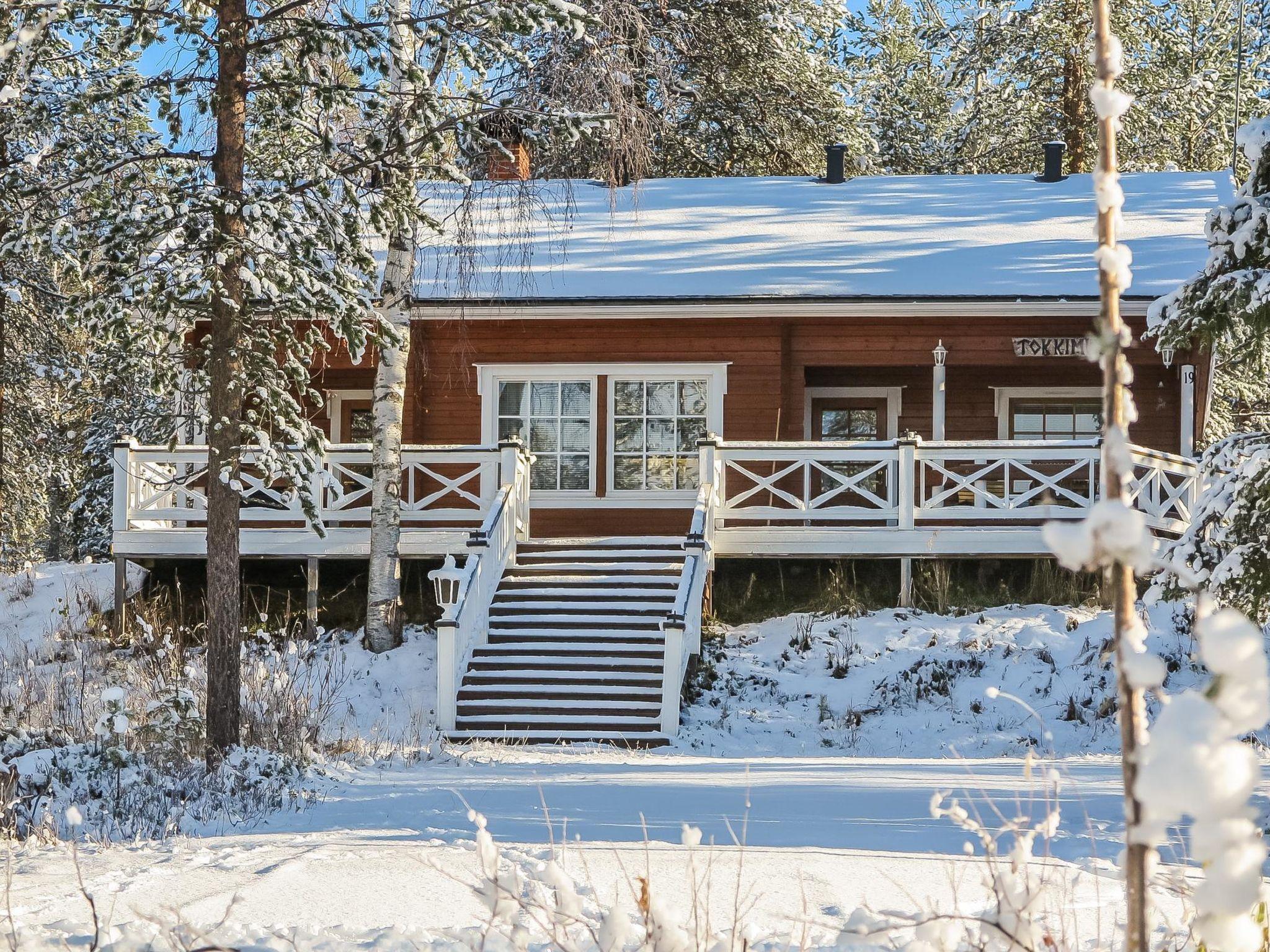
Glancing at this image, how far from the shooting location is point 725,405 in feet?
56.0

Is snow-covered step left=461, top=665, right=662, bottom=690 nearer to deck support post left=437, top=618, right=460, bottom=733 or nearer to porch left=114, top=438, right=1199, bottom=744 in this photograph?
porch left=114, top=438, right=1199, bottom=744

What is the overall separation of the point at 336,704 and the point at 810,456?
5.67 metres

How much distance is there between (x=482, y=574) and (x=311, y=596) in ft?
9.59

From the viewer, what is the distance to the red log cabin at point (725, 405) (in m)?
14.7

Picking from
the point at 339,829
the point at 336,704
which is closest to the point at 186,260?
the point at 339,829

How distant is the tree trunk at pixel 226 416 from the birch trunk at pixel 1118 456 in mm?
7708

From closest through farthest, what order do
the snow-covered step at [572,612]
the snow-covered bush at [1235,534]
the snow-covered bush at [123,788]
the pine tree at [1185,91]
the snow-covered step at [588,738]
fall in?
the snow-covered bush at [123,788], the snow-covered bush at [1235,534], the snow-covered step at [588,738], the snow-covered step at [572,612], the pine tree at [1185,91]

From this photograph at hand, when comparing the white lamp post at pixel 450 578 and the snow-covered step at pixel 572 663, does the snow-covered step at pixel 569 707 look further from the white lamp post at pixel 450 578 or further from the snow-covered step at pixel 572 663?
the white lamp post at pixel 450 578

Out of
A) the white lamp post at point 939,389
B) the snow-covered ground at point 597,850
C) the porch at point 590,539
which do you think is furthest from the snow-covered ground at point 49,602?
the white lamp post at point 939,389

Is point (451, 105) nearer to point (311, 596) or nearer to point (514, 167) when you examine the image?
point (311, 596)

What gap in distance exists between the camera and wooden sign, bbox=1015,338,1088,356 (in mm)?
16266

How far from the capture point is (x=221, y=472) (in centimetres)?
924

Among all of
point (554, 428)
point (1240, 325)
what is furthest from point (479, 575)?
point (1240, 325)

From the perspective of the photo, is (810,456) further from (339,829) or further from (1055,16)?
(1055,16)
